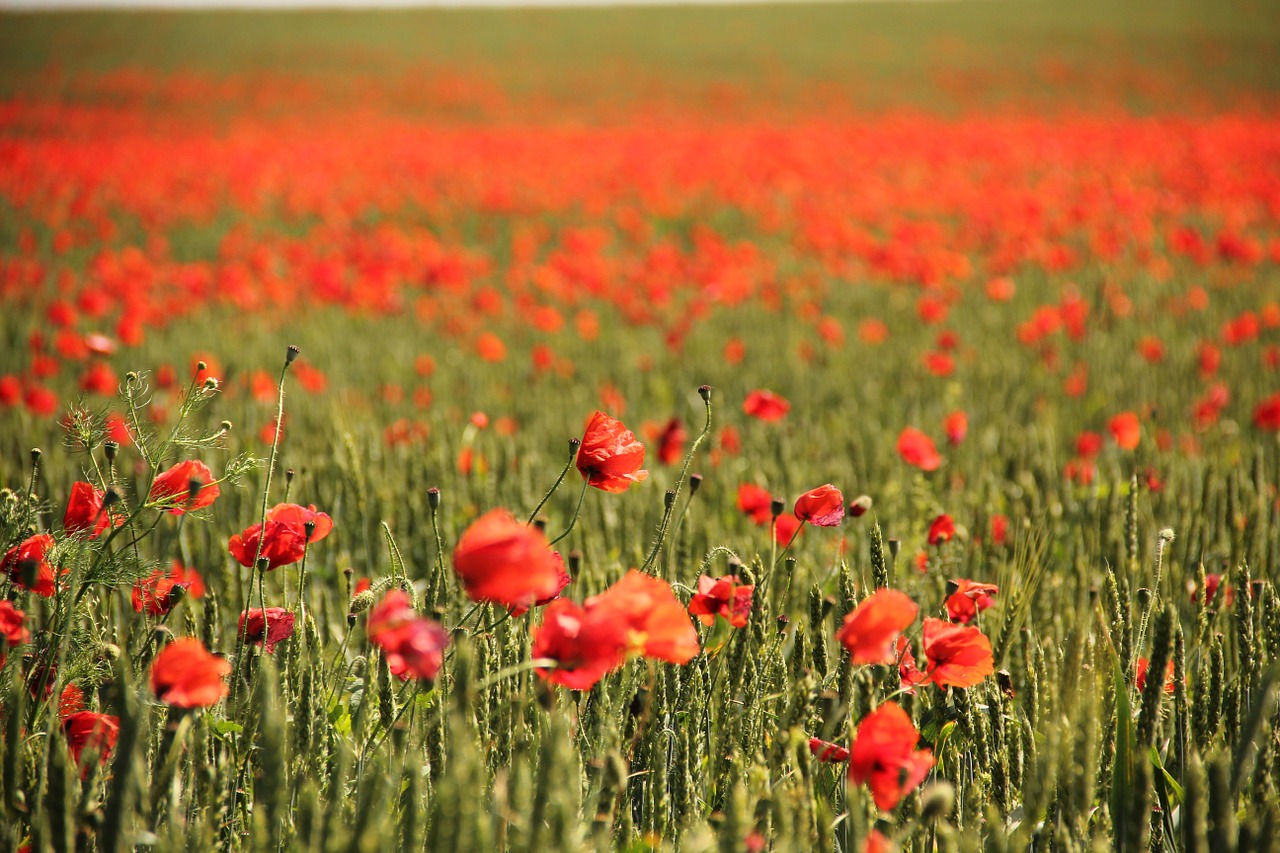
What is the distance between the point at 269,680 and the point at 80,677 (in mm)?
810

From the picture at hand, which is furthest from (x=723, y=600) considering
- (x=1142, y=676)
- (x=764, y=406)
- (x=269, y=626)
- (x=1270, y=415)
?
(x=1270, y=415)

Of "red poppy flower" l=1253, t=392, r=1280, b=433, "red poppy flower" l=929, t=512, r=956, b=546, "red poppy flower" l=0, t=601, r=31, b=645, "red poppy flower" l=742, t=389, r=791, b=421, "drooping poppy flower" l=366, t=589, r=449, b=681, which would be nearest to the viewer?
"drooping poppy flower" l=366, t=589, r=449, b=681

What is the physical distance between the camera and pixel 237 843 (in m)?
1.24

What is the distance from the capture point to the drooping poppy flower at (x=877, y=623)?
1084 mm

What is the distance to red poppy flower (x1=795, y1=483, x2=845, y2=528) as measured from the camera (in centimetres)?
149

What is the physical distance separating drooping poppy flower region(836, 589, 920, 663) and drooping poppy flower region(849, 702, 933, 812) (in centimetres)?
7

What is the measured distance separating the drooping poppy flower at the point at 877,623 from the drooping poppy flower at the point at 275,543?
0.76 meters

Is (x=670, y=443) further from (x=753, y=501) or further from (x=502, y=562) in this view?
(x=502, y=562)

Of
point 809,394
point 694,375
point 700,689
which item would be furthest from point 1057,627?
point 694,375

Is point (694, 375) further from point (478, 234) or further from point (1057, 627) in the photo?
point (478, 234)

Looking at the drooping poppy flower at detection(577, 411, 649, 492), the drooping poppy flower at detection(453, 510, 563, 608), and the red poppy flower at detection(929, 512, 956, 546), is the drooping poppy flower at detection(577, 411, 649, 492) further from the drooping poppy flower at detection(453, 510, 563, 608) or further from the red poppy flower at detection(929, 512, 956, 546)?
the red poppy flower at detection(929, 512, 956, 546)

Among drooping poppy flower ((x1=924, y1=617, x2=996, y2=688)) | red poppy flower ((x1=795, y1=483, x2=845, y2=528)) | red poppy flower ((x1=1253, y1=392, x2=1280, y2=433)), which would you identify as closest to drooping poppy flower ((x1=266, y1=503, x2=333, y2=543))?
red poppy flower ((x1=795, y1=483, x2=845, y2=528))

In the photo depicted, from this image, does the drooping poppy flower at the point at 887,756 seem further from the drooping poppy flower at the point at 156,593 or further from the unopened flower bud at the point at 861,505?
the drooping poppy flower at the point at 156,593

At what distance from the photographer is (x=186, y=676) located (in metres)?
1.03
